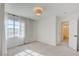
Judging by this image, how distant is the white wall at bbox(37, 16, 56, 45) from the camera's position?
1.37m

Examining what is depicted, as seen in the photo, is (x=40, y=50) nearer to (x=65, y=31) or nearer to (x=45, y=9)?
(x=65, y=31)

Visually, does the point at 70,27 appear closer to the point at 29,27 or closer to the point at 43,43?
the point at 43,43

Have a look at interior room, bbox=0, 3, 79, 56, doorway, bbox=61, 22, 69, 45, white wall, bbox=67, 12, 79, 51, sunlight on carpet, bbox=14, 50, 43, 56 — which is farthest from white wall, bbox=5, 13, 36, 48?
white wall, bbox=67, 12, 79, 51

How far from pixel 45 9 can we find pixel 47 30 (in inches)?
15.4

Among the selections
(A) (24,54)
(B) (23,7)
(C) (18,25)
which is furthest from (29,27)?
(A) (24,54)

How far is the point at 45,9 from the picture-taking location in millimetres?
1247

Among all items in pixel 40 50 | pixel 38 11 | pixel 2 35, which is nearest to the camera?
pixel 2 35

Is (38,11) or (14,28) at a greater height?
(38,11)

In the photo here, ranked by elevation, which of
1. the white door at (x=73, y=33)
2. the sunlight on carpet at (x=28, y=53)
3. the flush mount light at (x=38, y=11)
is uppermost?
the flush mount light at (x=38, y=11)

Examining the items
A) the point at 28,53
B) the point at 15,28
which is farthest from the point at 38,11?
the point at 28,53

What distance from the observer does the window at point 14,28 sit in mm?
1196

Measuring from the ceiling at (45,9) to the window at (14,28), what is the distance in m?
0.16

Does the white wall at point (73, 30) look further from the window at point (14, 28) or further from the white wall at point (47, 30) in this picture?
the window at point (14, 28)

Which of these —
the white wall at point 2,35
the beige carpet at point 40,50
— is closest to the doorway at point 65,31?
the beige carpet at point 40,50
